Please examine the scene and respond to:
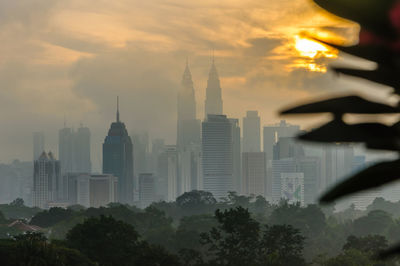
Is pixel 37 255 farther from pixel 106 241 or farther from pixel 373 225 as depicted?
pixel 373 225

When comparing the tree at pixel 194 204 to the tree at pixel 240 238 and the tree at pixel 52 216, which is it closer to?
the tree at pixel 52 216

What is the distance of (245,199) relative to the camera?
115 meters

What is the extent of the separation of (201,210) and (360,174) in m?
110

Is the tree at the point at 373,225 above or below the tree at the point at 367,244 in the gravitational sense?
below

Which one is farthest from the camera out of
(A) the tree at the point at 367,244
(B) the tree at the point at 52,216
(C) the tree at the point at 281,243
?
(B) the tree at the point at 52,216

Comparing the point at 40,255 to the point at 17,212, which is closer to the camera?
the point at 40,255

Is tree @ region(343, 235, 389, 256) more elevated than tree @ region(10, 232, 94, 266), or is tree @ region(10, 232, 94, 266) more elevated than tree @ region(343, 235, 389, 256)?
tree @ region(10, 232, 94, 266)

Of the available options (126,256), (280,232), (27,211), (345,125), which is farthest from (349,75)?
(27,211)

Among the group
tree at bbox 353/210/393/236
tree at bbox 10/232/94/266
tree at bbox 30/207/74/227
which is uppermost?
tree at bbox 10/232/94/266

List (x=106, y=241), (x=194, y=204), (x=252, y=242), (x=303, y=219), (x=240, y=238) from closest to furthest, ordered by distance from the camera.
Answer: (x=106, y=241) → (x=252, y=242) → (x=240, y=238) → (x=303, y=219) → (x=194, y=204)

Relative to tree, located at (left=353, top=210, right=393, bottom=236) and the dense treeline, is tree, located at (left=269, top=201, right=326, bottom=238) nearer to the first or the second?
the dense treeline

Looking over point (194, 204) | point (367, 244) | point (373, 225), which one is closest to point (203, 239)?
point (367, 244)

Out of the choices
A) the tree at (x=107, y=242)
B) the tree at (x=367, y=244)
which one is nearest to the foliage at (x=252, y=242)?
the tree at (x=367, y=244)

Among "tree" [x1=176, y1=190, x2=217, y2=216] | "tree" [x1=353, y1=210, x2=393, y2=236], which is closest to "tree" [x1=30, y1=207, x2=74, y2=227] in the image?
"tree" [x1=176, y1=190, x2=217, y2=216]
